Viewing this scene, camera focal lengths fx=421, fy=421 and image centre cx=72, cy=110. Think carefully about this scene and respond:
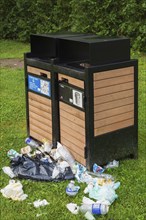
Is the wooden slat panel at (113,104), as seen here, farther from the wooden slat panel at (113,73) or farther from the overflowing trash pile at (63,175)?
the overflowing trash pile at (63,175)

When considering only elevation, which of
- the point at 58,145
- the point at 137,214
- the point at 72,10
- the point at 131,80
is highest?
the point at 72,10

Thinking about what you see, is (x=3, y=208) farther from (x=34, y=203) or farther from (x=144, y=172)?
(x=144, y=172)

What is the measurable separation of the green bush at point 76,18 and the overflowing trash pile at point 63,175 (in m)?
5.99

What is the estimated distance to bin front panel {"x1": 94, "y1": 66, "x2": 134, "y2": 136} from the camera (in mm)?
3744

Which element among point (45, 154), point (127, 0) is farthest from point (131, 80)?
point (127, 0)

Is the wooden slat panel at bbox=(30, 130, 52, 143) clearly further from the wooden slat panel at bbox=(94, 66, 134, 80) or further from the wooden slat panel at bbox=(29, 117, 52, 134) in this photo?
the wooden slat panel at bbox=(94, 66, 134, 80)

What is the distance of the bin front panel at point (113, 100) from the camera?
12.3 feet

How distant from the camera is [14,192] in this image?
349 cm

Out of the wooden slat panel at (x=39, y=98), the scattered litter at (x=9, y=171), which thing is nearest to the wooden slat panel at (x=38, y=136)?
the wooden slat panel at (x=39, y=98)

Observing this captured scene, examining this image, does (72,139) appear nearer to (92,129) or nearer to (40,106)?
(92,129)

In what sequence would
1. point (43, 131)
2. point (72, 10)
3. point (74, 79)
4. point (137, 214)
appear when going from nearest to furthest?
point (137, 214) < point (74, 79) < point (43, 131) < point (72, 10)

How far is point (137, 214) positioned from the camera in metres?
3.20

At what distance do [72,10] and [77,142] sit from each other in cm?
804

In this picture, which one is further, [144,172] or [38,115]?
[38,115]
